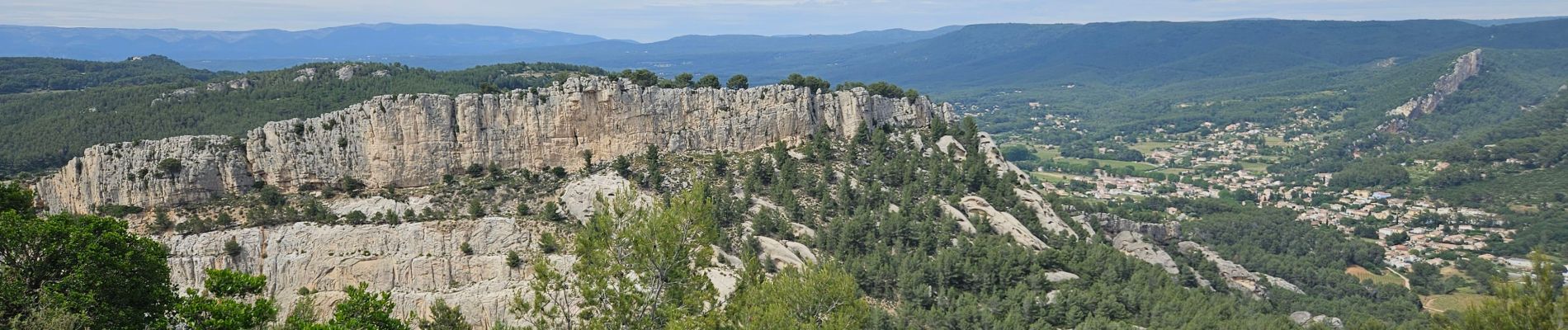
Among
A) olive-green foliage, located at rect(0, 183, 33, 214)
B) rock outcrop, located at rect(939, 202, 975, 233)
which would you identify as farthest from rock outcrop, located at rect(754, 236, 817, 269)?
olive-green foliage, located at rect(0, 183, 33, 214)

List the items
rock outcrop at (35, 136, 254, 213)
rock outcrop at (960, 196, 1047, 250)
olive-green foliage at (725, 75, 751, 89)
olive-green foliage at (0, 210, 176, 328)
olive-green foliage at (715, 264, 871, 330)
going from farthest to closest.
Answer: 1. olive-green foliage at (725, 75, 751, 89)
2. rock outcrop at (960, 196, 1047, 250)
3. rock outcrop at (35, 136, 254, 213)
4. olive-green foliage at (715, 264, 871, 330)
5. olive-green foliage at (0, 210, 176, 328)

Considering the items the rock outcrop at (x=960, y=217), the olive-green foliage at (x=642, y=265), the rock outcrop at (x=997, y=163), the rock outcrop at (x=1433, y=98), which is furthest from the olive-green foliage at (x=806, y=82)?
the rock outcrop at (x=1433, y=98)

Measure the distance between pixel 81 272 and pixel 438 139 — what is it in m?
29.7

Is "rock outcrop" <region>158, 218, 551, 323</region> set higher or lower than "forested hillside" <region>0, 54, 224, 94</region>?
lower

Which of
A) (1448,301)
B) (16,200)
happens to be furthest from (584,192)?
(1448,301)

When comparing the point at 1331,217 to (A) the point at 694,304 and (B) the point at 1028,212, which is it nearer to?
(B) the point at 1028,212

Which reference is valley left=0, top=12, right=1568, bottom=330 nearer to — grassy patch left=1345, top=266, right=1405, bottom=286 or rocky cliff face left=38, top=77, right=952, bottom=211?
rocky cliff face left=38, top=77, right=952, bottom=211

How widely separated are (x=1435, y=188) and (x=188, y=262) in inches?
5383

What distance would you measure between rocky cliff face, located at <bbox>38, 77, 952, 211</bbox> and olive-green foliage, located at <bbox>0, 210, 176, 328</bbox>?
27.3 meters

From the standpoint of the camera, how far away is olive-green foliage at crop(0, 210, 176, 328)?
1841 cm

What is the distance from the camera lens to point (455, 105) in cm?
4888

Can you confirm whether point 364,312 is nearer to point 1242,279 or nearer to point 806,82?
point 806,82

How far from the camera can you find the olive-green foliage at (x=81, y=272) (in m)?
18.4

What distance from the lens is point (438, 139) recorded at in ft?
157
